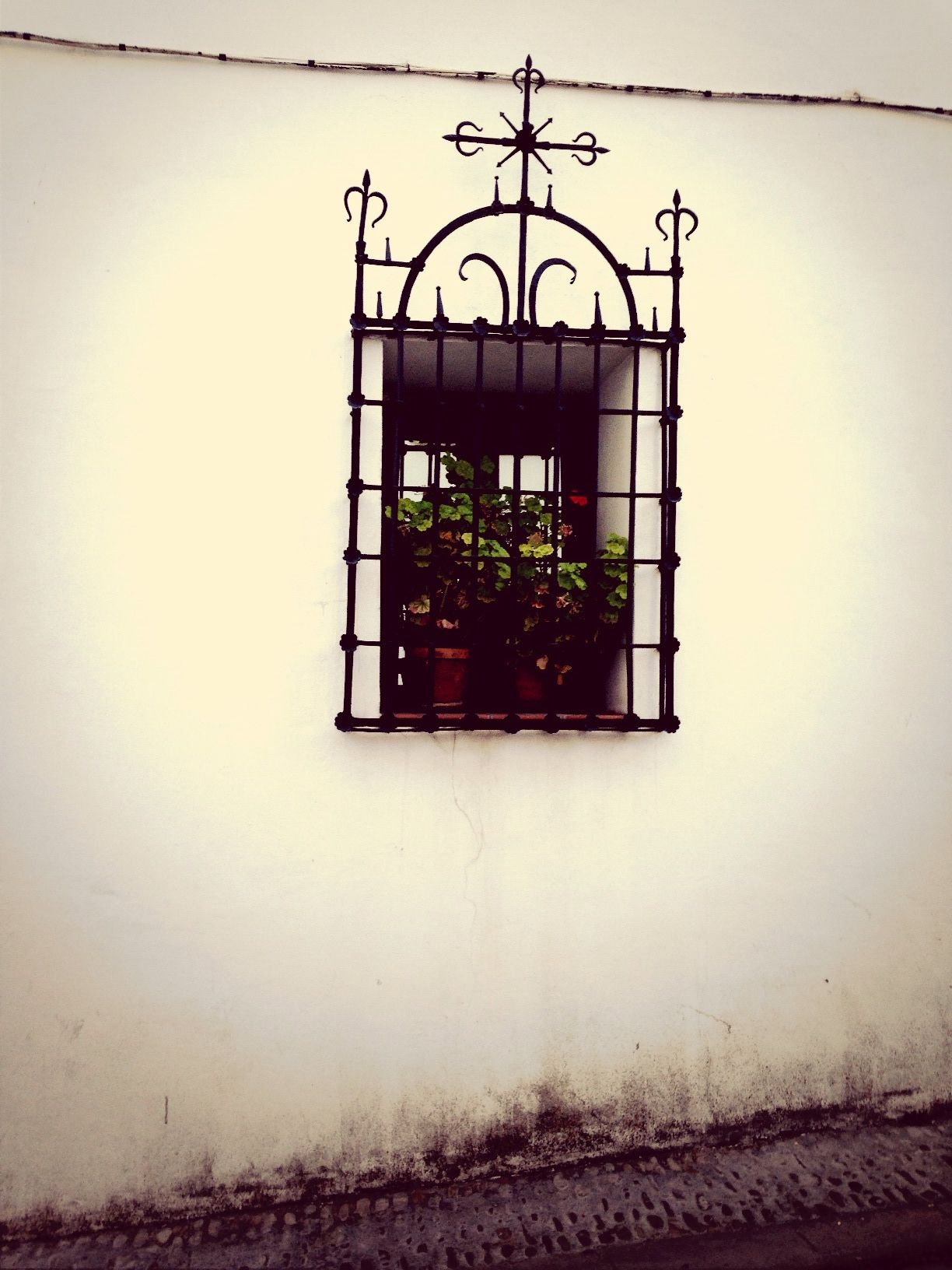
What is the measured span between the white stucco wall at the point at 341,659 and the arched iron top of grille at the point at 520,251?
84 mm

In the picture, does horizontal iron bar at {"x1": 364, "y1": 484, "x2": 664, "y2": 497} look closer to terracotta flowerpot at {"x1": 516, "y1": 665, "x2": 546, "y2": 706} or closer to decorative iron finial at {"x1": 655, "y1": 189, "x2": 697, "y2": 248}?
terracotta flowerpot at {"x1": 516, "y1": 665, "x2": 546, "y2": 706}

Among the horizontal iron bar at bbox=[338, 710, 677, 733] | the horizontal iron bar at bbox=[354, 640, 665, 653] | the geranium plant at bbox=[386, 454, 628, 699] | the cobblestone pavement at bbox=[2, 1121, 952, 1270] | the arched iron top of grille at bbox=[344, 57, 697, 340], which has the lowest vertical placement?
the cobblestone pavement at bbox=[2, 1121, 952, 1270]

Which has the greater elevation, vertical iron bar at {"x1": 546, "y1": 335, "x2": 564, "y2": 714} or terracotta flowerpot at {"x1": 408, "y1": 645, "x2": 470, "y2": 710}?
vertical iron bar at {"x1": 546, "y1": 335, "x2": 564, "y2": 714}

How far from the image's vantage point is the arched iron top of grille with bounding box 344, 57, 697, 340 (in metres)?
2.60

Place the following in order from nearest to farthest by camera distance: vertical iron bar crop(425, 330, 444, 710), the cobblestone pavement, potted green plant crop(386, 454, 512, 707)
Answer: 1. the cobblestone pavement
2. vertical iron bar crop(425, 330, 444, 710)
3. potted green plant crop(386, 454, 512, 707)

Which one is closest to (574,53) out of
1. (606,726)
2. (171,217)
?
(171,217)

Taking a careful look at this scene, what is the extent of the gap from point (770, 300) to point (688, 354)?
1.17ft

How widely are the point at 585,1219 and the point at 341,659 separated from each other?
185 centimetres

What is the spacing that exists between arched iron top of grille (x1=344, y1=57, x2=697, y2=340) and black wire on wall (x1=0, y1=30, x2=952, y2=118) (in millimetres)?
173

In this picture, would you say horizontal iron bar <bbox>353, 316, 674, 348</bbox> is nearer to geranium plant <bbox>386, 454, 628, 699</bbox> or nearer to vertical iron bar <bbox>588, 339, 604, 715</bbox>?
vertical iron bar <bbox>588, 339, 604, 715</bbox>

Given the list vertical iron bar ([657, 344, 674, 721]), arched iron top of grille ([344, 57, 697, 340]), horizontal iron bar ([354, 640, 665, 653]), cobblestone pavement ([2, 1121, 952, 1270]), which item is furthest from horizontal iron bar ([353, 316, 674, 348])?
cobblestone pavement ([2, 1121, 952, 1270])

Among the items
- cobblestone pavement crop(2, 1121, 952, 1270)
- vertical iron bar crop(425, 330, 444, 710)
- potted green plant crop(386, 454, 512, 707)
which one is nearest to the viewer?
cobblestone pavement crop(2, 1121, 952, 1270)

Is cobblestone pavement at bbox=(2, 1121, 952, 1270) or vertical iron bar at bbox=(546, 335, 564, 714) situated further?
vertical iron bar at bbox=(546, 335, 564, 714)

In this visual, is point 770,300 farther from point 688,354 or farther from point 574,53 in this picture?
point 574,53
